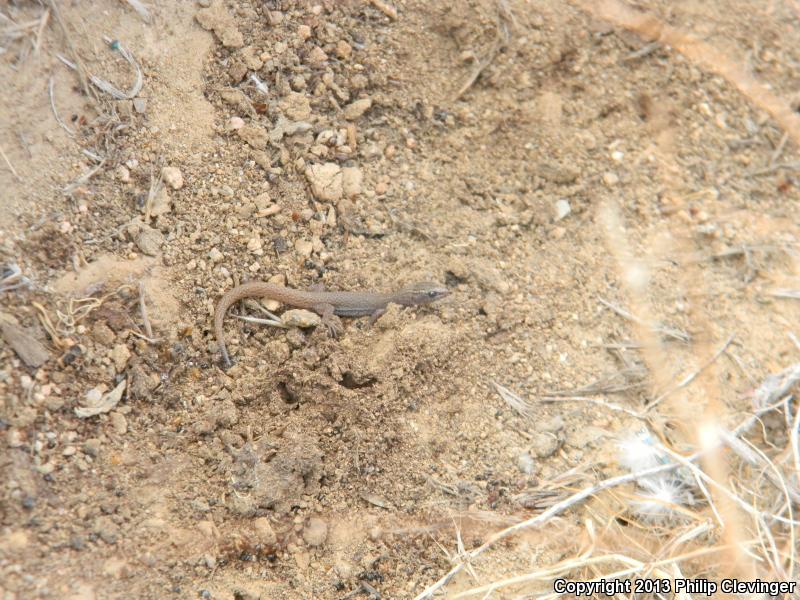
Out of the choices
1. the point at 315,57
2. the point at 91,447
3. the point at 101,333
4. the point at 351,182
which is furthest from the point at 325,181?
the point at 91,447

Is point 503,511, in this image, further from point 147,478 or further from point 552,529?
point 147,478

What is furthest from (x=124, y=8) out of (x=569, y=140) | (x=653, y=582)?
(x=653, y=582)

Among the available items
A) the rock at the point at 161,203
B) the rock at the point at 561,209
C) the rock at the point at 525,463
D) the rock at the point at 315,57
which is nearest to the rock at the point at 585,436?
the rock at the point at 525,463

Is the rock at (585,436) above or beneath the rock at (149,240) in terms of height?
beneath

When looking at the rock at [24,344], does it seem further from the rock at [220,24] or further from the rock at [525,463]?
the rock at [525,463]

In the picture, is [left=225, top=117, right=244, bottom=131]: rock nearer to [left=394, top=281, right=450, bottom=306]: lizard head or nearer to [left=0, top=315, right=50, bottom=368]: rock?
[left=394, top=281, right=450, bottom=306]: lizard head

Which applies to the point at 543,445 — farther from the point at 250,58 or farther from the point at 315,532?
the point at 250,58
